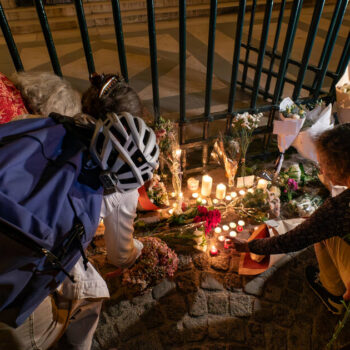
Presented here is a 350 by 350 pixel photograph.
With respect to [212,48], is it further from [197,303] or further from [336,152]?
[197,303]

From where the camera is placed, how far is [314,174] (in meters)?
3.44

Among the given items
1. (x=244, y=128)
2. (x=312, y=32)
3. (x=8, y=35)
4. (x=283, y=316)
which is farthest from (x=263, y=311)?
(x=8, y=35)

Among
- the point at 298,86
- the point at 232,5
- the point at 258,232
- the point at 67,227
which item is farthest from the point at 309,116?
the point at 232,5

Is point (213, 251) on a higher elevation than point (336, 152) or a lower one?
lower

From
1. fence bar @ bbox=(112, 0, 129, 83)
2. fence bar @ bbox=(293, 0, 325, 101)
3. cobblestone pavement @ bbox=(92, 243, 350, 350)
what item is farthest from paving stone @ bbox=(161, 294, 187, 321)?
fence bar @ bbox=(293, 0, 325, 101)

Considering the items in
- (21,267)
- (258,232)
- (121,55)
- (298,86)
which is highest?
(121,55)

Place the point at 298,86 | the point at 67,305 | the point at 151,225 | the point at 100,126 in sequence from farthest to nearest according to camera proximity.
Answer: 1. the point at 298,86
2. the point at 151,225
3. the point at 67,305
4. the point at 100,126

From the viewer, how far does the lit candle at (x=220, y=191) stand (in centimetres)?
316

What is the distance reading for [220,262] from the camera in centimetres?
271

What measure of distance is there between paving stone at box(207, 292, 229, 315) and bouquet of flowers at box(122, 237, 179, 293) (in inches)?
15.6

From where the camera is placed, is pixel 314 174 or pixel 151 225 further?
pixel 314 174

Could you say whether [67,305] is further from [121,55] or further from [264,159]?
[264,159]

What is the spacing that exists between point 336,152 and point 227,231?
1.42 metres

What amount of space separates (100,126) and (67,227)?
509mm
